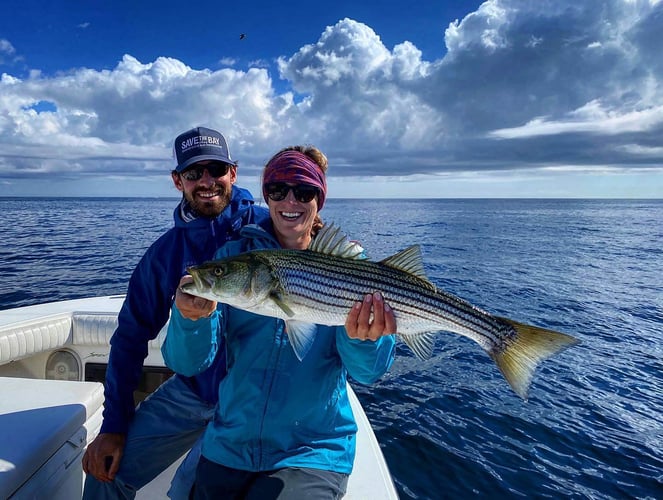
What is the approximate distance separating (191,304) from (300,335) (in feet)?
2.95

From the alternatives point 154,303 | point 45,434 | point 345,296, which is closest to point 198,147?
point 154,303

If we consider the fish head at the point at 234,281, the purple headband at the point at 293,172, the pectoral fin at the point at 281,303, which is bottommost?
the pectoral fin at the point at 281,303

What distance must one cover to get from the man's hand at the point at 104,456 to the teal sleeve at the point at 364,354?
252cm

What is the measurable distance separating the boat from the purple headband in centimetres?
273

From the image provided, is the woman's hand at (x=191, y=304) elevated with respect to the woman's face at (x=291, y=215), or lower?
lower

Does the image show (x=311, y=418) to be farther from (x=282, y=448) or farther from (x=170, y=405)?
(x=170, y=405)

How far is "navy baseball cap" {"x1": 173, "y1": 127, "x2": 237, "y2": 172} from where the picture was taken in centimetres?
514

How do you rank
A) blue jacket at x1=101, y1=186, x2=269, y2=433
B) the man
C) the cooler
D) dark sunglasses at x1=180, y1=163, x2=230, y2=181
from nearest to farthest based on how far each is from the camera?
the cooler, the man, blue jacket at x1=101, y1=186, x2=269, y2=433, dark sunglasses at x1=180, y1=163, x2=230, y2=181

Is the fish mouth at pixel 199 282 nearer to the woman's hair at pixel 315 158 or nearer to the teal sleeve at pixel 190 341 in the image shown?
the teal sleeve at pixel 190 341

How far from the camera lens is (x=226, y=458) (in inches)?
143

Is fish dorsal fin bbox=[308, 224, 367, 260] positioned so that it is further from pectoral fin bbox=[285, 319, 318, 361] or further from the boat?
the boat

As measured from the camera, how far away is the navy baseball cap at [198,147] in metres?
5.14

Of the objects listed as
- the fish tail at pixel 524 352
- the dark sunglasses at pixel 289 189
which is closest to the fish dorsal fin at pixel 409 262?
the fish tail at pixel 524 352

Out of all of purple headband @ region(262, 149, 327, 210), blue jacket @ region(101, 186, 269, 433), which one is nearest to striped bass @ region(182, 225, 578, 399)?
purple headband @ region(262, 149, 327, 210)
